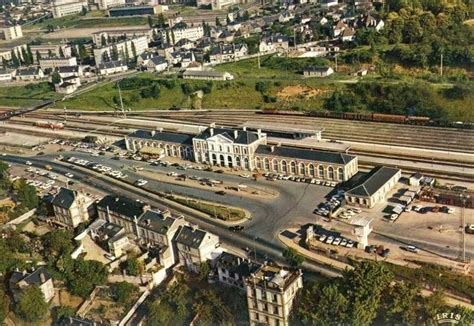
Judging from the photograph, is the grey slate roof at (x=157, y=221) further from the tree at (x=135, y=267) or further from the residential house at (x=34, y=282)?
the residential house at (x=34, y=282)

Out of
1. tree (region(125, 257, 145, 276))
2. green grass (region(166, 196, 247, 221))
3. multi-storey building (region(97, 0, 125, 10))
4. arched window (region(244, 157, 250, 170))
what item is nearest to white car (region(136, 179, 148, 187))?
green grass (region(166, 196, 247, 221))

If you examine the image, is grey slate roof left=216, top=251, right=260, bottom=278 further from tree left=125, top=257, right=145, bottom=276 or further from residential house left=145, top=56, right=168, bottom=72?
residential house left=145, top=56, right=168, bottom=72

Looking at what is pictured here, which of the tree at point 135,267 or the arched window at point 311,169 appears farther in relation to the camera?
the arched window at point 311,169

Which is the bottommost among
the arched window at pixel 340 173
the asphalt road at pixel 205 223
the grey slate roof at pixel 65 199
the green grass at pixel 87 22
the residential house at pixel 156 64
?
the asphalt road at pixel 205 223

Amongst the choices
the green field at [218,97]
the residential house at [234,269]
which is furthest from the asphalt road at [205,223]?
the green field at [218,97]

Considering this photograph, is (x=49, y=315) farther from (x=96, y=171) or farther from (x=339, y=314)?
(x=96, y=171)

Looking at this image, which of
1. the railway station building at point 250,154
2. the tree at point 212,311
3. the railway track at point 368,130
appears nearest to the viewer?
the tree at point 212,311
